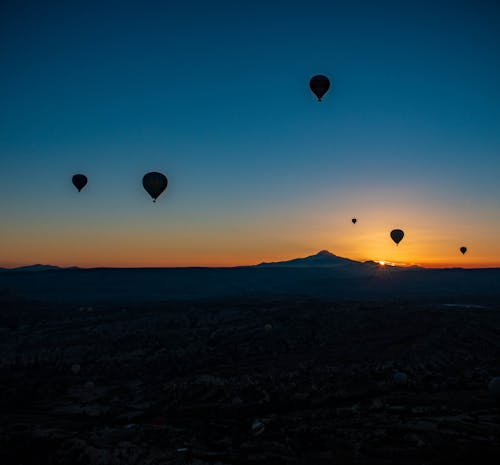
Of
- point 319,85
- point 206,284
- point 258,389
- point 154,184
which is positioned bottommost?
point 258,389

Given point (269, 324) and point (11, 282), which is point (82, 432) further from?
point (11, 282)

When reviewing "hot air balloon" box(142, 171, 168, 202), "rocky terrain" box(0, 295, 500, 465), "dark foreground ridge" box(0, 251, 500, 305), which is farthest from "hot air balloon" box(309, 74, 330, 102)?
"dark foreground ridge" box(0, 251, 500, 305)

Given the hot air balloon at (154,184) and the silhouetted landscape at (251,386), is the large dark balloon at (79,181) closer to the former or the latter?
the hot air balloon at (154,184)

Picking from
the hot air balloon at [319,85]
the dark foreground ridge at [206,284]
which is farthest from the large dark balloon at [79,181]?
the dark foreground ridge at [206,284]

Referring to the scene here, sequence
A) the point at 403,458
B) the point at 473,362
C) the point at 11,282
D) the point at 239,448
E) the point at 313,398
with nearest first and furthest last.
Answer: the point at 403,458, the point at 239,448, the point at 313,398, the point at 473,362, the point at 11,282

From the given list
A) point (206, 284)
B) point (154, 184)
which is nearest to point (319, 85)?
point (154, 184)

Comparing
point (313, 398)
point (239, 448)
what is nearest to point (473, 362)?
point (313, 398)

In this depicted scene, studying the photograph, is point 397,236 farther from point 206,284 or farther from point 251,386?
point 206,284
